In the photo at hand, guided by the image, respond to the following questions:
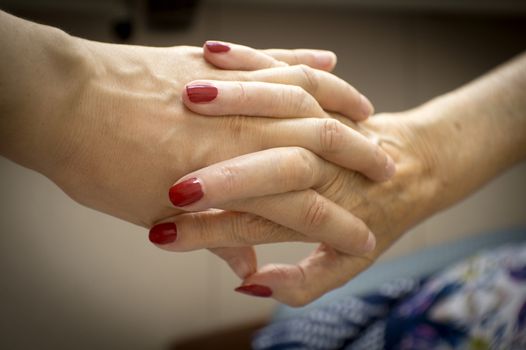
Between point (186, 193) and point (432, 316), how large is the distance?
29.3 inches

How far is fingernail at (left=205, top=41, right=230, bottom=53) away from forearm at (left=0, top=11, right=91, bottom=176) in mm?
184

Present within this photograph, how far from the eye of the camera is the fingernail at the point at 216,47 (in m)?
0.75

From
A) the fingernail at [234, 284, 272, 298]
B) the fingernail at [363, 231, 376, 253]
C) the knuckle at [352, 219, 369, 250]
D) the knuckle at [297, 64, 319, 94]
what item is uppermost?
the knuckle at [297, 64, 319, 94]

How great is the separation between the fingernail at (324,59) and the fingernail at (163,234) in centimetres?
37

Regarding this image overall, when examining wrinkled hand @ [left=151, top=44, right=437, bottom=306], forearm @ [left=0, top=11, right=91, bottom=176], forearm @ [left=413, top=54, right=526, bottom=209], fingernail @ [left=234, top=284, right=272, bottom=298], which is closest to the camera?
forearm @ [left=0, top=11, right=91, bottom=176]

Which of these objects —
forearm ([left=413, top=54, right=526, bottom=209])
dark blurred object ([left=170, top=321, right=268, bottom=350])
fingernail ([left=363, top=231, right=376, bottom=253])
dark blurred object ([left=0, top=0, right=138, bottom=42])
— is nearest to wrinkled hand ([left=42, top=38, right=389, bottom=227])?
fingernail ([left=363, top=231, right=376, bottom=253])

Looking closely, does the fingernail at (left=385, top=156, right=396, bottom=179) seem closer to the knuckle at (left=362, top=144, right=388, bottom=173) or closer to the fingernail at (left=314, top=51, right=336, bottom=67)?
the knuckle at (left=362, top=144, right=388, bottom=173)

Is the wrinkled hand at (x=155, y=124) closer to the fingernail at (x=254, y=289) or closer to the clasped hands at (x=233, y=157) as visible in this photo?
the clasped hands at (x=233, y=157)

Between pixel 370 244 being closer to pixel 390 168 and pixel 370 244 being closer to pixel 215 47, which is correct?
pixel 390 168

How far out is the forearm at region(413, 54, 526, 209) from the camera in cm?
99

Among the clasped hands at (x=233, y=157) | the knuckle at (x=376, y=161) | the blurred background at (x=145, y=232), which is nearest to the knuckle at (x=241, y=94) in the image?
the clasped hands at (x=233, y=157)

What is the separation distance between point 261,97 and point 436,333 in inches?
27.2

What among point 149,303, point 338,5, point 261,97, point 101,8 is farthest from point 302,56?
point 149,303

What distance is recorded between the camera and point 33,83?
60 cm
